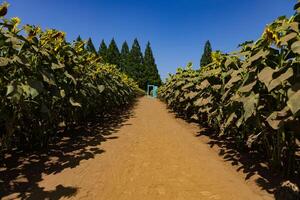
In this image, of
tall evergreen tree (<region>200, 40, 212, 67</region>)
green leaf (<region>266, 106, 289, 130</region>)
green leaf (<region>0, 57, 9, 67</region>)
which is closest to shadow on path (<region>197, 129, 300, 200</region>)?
green leaf (<region>266, 106, 289, 130</region>)

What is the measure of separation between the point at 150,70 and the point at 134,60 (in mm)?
4393

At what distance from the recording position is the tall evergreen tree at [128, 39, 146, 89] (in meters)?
56.3

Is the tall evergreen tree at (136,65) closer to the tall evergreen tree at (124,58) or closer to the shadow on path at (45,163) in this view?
the tall evergreen tree at (124,58)

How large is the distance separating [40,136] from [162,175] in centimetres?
217

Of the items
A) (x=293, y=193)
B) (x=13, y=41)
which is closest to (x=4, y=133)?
(x=13, y=41)

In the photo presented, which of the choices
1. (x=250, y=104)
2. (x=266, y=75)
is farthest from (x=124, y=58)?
(x=266, y=75)

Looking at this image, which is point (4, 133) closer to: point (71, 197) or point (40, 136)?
point (40, 136)

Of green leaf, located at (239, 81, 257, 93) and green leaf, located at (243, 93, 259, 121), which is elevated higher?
green leaf, located at (239, 81, 257, 93)

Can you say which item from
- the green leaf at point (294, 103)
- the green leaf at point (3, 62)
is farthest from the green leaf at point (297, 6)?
the green leaf at point (3, 62)

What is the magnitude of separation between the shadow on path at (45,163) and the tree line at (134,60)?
49.9 m

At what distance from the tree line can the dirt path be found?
5059cm

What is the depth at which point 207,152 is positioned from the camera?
539 cm

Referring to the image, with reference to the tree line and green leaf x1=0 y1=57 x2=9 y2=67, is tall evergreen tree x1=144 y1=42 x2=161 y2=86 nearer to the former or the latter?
the tree line

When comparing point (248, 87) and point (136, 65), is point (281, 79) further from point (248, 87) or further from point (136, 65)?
point (136, 65)
